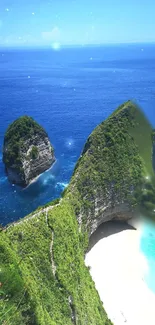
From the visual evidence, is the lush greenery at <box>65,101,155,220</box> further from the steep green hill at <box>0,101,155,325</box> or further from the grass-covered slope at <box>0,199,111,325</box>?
the grass-covered slope at <box>0,199,111,325</box>

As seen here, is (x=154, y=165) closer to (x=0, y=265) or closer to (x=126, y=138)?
(x=126, y=138)

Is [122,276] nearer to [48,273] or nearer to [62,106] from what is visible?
[48,273]

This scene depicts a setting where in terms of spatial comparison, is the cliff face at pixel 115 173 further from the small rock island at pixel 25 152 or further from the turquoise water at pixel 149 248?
the small rock island at pixel 25 152

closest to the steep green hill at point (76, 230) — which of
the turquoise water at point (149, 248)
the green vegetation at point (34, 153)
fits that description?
the turquoise water at point (149, 248)

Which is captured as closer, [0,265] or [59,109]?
[0,265]

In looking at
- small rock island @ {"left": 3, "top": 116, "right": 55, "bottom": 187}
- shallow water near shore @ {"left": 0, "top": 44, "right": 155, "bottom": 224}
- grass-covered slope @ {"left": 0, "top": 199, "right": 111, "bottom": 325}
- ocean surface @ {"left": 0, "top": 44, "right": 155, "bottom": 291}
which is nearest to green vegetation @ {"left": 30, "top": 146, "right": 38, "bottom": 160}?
small rock island @ {"left": 3, "top": 116, "right": 55, "bottom": 187}

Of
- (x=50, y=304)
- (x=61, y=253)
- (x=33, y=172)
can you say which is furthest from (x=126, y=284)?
(x=33, y=172)
